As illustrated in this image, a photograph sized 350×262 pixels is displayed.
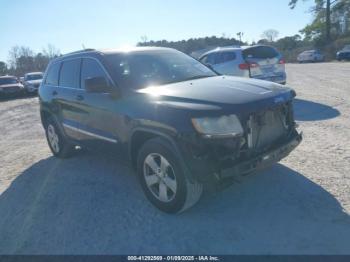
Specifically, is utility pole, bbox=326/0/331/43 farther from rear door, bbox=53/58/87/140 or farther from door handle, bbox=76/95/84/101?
door handle, bbox=76/95/84/101

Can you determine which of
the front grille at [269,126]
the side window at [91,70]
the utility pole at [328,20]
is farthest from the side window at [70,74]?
the utility pole at [328,20]

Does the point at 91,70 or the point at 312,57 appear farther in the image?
the point at 312,57

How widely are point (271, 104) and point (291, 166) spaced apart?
154cm

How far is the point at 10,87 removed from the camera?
21.1 meters

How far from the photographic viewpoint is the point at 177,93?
367cm

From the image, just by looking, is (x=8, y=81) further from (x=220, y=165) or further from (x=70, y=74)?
(x=220, y=165)

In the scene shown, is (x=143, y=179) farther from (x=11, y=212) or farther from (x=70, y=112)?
(x=70, y=112)

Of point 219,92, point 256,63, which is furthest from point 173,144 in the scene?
point 256,63

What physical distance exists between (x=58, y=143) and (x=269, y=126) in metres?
4.07

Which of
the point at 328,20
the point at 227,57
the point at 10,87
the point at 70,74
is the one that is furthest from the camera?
the point at 328,20

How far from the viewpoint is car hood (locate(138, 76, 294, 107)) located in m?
3.40

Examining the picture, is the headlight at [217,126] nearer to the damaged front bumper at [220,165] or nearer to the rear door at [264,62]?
the damaged front bumper at [220,165]

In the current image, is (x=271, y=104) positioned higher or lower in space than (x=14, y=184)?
higher

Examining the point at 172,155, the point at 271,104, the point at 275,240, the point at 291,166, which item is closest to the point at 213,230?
the point at 275,240
